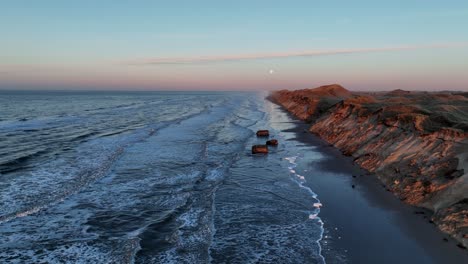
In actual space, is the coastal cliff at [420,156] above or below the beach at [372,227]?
above

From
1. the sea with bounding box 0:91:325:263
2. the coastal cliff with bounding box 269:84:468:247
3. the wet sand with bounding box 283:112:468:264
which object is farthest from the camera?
the coastal cliff with bounding box 269:84:468:247

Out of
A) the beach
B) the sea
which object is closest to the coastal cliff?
the beach

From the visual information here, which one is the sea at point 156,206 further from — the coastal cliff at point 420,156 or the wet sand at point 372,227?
the coastal cliff at point 420,156

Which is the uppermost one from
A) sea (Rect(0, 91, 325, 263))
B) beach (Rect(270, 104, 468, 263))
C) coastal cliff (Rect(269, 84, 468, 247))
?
coastal cliff (Rect(269, 84, 468, 247))

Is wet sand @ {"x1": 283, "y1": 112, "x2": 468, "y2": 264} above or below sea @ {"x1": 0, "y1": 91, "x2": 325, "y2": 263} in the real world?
above

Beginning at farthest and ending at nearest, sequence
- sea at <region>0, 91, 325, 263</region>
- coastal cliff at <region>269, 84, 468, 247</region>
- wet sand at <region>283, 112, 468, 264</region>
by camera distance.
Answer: coastal cliff at <region>269, 84, 468, 247</region> < sea at <region>0, 91, 325, 263</region> < wet sand at <region>283, 112, 468, 264</region>

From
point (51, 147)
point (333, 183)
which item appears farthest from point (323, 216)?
point (51, 147)

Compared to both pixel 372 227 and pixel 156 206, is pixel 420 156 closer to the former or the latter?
pixel 372 227

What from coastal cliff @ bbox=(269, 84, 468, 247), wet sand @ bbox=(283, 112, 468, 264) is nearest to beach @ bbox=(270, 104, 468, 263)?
wet sand @ bbox=(283, 112, 468, 264)

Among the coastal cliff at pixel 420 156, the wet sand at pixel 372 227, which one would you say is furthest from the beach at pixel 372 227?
the coastal cliff at pixel 420 156

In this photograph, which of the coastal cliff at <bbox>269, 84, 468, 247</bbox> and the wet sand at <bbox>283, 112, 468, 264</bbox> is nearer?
the wet sand at <bbox>283, 112, 468, 264</bbox>

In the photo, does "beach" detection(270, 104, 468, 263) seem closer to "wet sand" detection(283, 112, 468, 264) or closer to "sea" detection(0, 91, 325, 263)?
"wet sand" detection(283, 112, 468, 264)
